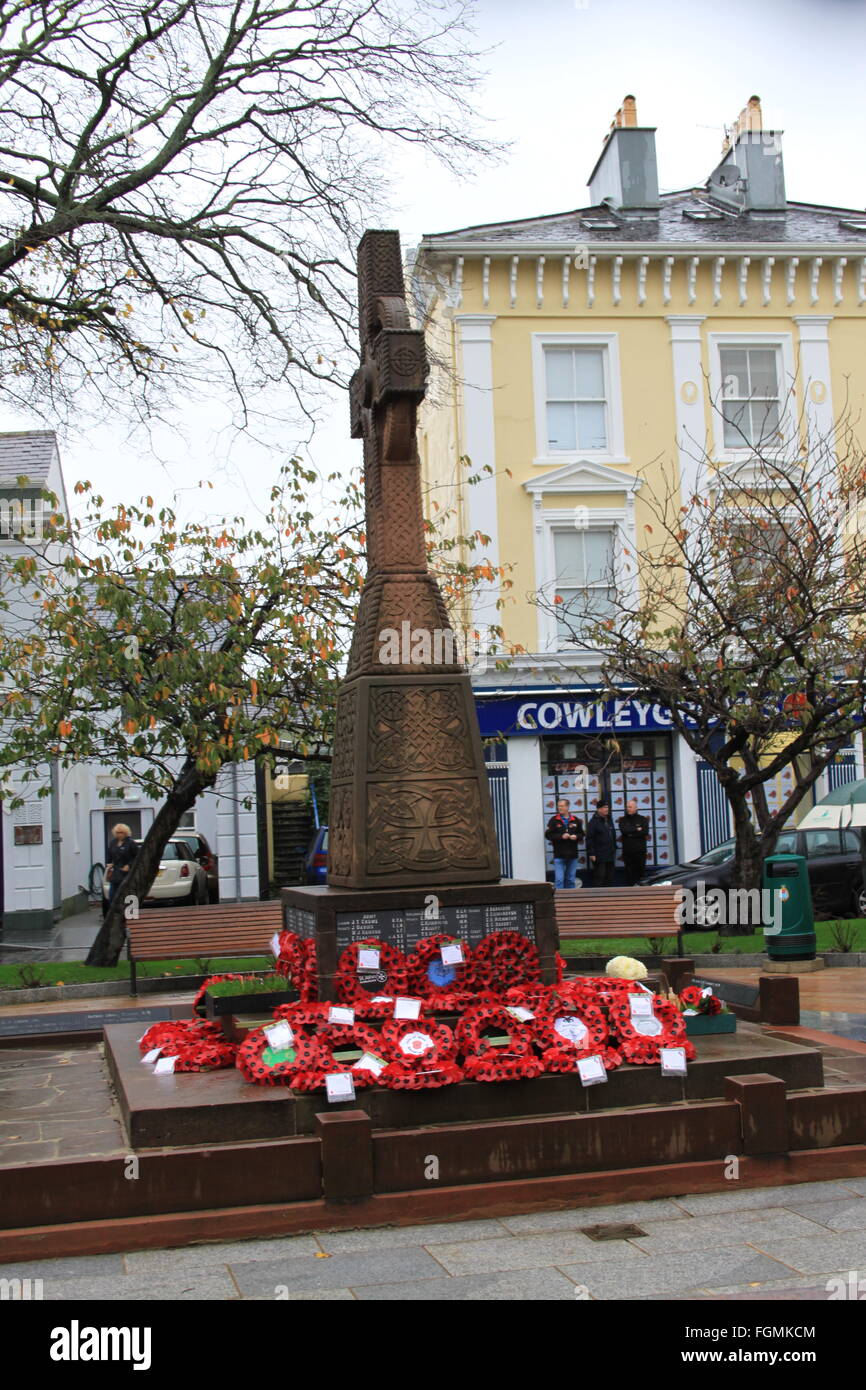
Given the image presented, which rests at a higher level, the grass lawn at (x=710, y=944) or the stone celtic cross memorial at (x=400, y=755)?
the stone celtic cross memorial at (x=400, y=755)

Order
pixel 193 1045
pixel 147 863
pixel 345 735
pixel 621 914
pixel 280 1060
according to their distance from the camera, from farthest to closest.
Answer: pixel 147 863, pixel 621 914, pixel 345 735, pixel 193 1045, pixel 280 1060

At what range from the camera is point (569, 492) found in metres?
24.7

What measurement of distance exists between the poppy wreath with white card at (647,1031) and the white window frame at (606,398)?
1871 centimetres

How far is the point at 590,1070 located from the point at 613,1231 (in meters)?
0.92

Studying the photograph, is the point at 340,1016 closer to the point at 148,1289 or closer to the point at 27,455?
the point at 148,1289

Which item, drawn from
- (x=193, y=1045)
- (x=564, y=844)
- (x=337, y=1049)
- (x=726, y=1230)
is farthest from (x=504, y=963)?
(x=564, y=844)

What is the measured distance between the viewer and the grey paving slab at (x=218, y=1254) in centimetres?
525

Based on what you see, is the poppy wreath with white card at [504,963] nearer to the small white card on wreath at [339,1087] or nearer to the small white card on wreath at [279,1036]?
the small white card on wreath at [279,1036]

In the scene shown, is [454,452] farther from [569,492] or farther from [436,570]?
[436,570]

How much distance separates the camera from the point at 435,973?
742 cm

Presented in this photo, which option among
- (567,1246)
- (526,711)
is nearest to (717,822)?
(526,711)

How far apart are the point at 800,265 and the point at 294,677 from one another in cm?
1575

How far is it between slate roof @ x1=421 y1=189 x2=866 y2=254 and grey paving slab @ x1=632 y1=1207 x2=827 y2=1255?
2106cm

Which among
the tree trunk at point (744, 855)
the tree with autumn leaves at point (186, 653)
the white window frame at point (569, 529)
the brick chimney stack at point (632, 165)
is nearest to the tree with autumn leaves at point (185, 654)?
the tree with autumn leaves at point (186, 653)
